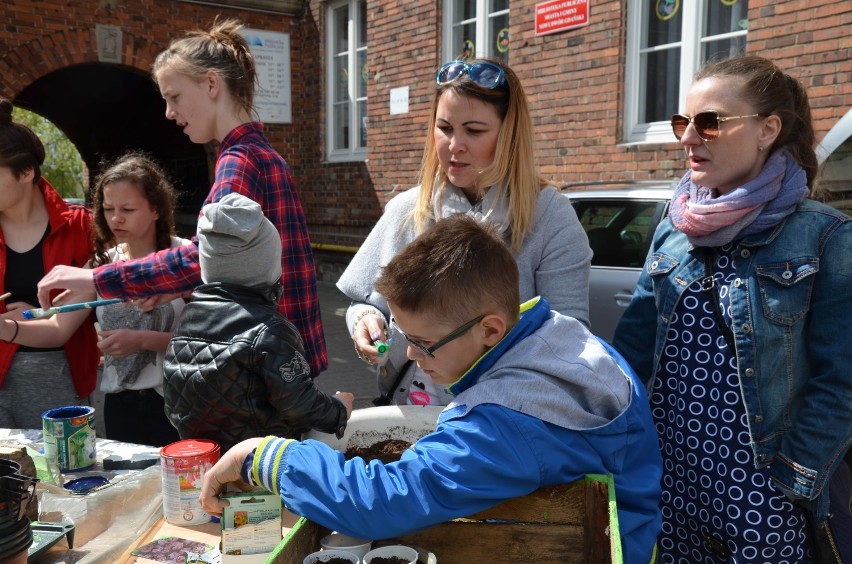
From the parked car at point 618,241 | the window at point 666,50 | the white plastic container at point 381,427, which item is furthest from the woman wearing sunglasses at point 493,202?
the window at point 666,50

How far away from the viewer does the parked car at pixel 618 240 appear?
4.74 meters

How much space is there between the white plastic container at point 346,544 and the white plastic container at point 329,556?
11 millimetres

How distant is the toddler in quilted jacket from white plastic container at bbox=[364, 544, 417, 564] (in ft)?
1.96

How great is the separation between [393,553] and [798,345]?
1099mm

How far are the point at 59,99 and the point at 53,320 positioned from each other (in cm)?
1442

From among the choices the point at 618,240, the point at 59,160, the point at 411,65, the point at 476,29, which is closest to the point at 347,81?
the point at 411,65

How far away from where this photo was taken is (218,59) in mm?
2289

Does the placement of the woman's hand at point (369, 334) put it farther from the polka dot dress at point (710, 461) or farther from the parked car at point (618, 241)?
the parked car at point (618, 241)

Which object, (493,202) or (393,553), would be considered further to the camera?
(493,202)

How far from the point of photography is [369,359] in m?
1.96

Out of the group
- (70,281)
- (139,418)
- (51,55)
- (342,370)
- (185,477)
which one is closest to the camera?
(185,477)

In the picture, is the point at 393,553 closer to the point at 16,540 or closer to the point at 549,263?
the point at 16,540

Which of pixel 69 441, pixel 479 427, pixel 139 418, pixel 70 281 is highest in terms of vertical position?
pixel 70 281

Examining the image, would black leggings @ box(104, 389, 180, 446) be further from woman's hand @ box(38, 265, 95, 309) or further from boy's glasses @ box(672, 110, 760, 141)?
boy's glasses @ box(672, 110, 760, 141)
